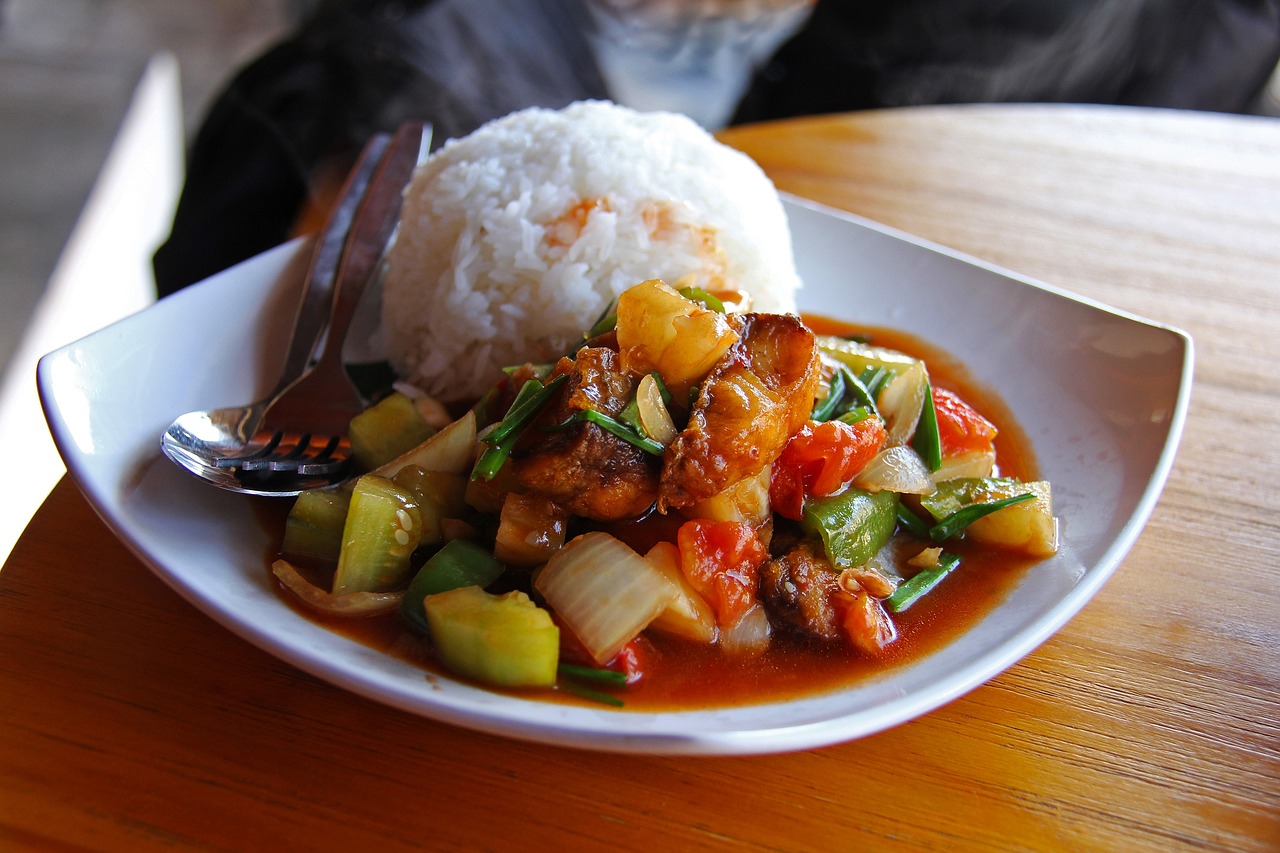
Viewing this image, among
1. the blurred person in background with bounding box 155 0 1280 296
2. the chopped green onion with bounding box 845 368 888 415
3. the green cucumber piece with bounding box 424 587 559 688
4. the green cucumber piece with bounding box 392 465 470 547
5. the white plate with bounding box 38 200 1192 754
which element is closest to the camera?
the white plate with bounding box 38 200 1192 754

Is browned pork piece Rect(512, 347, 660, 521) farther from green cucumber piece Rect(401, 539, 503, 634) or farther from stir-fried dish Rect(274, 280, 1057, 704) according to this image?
green cucumber piece Rect(401, 539, 503, 634)

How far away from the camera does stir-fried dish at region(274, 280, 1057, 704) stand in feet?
5.01

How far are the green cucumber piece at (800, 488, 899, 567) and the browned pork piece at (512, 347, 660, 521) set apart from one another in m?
0.30

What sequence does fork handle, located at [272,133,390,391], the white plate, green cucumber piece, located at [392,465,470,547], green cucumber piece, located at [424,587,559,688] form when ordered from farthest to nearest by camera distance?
fork handle, located at [272,133,390,391] → green cucumber piece, located at [392,465,470,547] → green cucumber piece, located at [424,587,559,688] → the white plate

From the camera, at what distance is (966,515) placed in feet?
5.96

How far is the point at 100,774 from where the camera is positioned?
52.6 inches

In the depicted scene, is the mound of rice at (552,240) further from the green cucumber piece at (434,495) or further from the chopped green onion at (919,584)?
the chopped green onion at (919,584)

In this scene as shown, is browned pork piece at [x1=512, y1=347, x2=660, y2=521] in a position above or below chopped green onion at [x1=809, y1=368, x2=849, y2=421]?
above

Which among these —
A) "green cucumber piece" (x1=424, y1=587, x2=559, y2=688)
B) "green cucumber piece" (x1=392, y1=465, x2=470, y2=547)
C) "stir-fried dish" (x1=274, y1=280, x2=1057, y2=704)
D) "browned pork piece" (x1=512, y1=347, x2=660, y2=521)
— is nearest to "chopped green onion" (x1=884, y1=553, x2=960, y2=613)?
"stir-fried dish" (x1=274, y1=280, x2=1057, y2=704)

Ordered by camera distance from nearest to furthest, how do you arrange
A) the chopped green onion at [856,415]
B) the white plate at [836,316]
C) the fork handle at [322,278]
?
the white plate at [836,316] → the chopped green onion at [856,415] → the fork handle at [322,278]

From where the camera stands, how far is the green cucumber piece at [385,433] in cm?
195

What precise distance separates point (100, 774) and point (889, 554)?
132 cm

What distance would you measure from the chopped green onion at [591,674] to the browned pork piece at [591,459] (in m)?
0.27

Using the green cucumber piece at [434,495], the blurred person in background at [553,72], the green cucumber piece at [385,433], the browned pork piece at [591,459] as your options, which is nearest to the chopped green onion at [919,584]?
the browned pork piece at [591,459]
